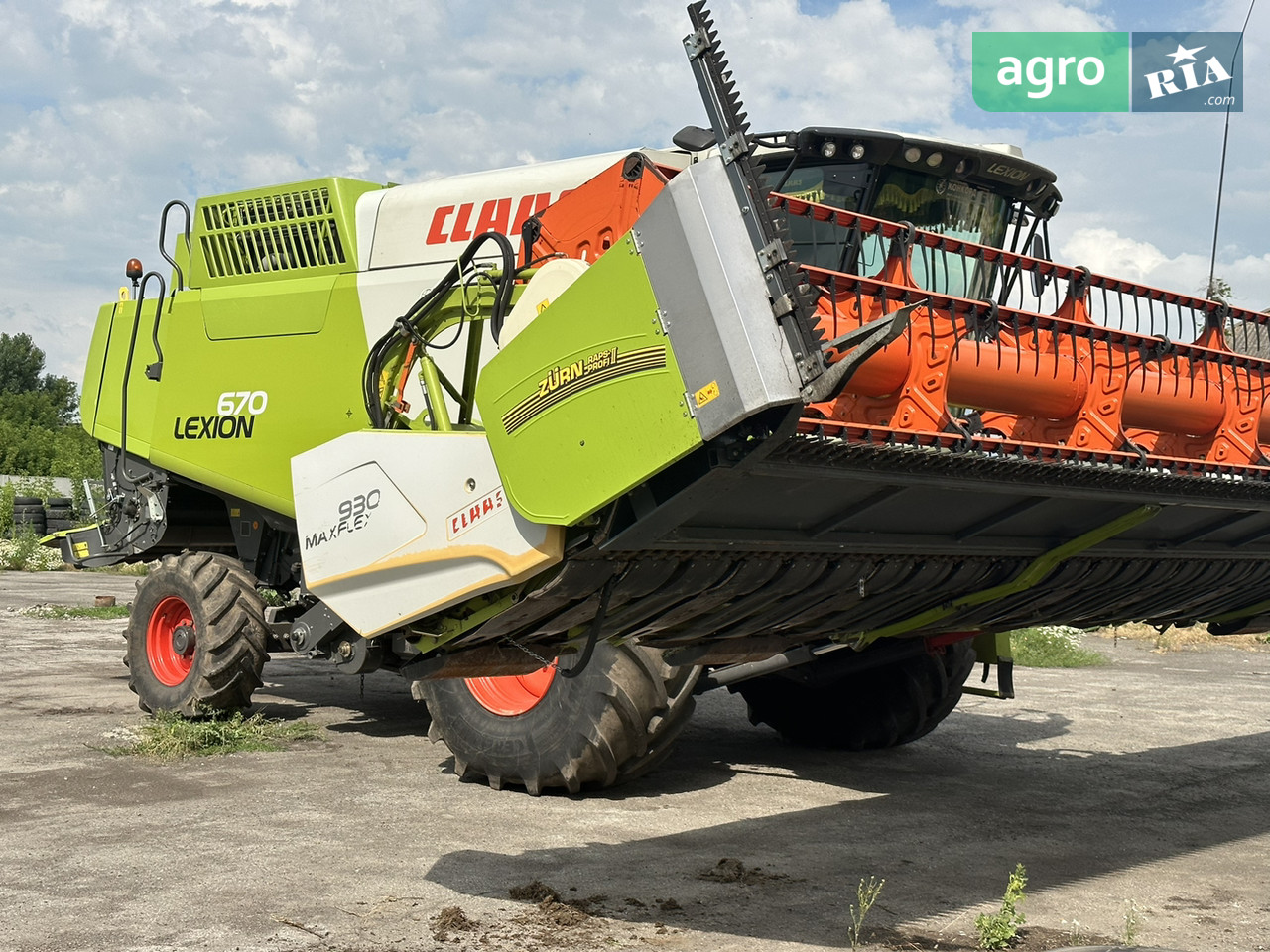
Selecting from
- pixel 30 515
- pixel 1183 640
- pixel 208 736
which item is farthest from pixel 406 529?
pixel 30 515

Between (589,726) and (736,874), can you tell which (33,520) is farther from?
(736,874)

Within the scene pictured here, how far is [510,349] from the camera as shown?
3928 mm

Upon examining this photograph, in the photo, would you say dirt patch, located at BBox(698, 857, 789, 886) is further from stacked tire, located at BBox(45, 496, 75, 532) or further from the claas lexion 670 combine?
stacked tire, located at BBox(45, 496, 75, 532)

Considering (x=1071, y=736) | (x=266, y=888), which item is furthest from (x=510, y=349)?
(x=1071, y=736)

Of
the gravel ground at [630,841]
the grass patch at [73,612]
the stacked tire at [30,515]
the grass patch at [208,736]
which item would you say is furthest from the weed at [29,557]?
the grass patch at [208,736]

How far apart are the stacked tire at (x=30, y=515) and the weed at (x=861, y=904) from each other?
23185 millimetres

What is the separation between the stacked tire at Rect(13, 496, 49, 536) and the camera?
25.9 m

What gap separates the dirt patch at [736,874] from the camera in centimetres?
471

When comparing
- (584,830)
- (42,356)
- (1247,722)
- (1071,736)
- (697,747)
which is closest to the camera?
(584,830)

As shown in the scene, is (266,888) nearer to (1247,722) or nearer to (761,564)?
(761,564)

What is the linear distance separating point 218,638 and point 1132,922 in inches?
197

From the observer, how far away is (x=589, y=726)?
5801mm

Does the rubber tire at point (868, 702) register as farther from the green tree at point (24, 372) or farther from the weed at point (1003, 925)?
the green tree at point (24, 372)

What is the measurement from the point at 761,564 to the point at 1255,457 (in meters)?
1.93
